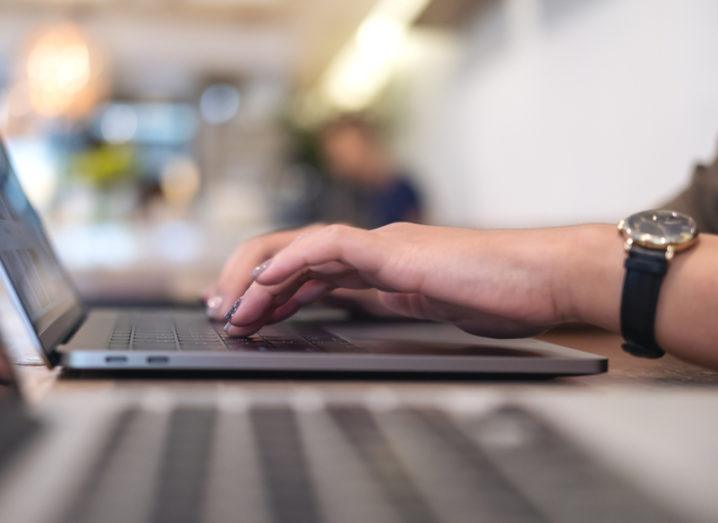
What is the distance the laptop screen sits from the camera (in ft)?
2.06

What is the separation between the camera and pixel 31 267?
788 mm

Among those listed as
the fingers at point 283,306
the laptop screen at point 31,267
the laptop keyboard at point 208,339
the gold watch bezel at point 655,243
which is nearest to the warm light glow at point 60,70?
the laptop screen at point 31,267

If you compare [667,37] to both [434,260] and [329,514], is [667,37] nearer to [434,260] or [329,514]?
[434,260]

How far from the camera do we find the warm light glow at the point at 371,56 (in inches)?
165

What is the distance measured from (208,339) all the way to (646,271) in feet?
1.01

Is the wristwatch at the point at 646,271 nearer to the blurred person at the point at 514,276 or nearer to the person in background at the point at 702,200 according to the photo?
the blurred person at the point at 514,276

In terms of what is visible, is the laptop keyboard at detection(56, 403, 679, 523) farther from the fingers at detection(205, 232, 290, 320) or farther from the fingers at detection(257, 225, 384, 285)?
the fingers at detection(205, 232, 290, 320)

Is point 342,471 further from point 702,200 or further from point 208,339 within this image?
point 702,200

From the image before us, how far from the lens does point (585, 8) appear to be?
2.58 m

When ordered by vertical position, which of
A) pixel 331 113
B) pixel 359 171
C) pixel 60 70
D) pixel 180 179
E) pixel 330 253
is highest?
pixel 60 70

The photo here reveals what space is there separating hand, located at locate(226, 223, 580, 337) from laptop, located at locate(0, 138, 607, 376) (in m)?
0.02

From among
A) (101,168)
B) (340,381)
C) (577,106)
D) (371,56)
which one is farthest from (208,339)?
(371,56)

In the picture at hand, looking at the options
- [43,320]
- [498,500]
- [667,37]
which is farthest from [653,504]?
[667,37]

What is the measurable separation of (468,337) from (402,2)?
3.42 metres
